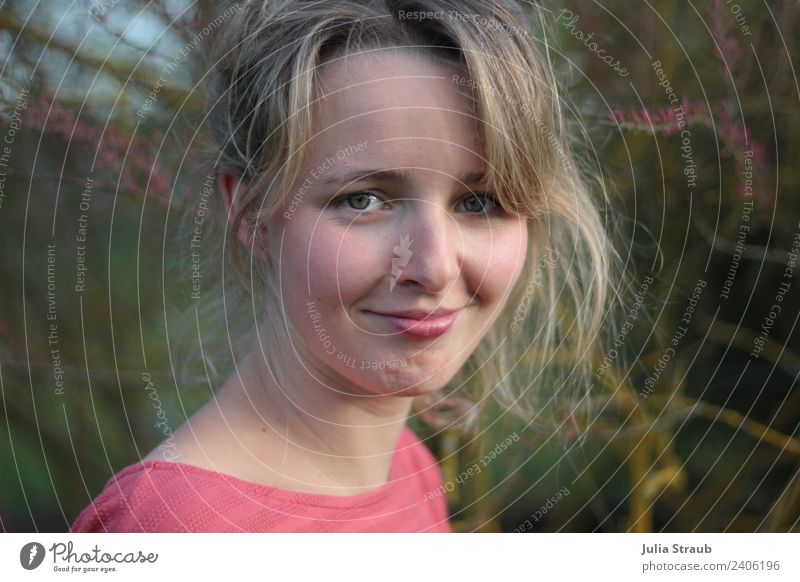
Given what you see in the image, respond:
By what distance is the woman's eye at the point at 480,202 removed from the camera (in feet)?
2.31

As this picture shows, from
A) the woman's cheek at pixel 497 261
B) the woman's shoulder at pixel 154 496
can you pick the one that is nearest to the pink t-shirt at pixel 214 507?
the woman's shoulder at pixel 154 496

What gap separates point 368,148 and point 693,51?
501mm

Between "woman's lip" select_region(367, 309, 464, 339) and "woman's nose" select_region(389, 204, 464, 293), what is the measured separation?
0.04 meters

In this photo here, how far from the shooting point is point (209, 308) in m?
0.92

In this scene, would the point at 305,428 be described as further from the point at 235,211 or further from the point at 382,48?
the point at 382,48

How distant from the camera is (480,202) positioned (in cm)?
71

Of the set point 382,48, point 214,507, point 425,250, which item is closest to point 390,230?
point 425,250

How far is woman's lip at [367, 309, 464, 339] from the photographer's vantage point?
2.35ft

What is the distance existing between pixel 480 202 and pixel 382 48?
0.15 metres

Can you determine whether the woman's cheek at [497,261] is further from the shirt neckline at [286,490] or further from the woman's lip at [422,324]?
the shirt neckline at [286,490]
